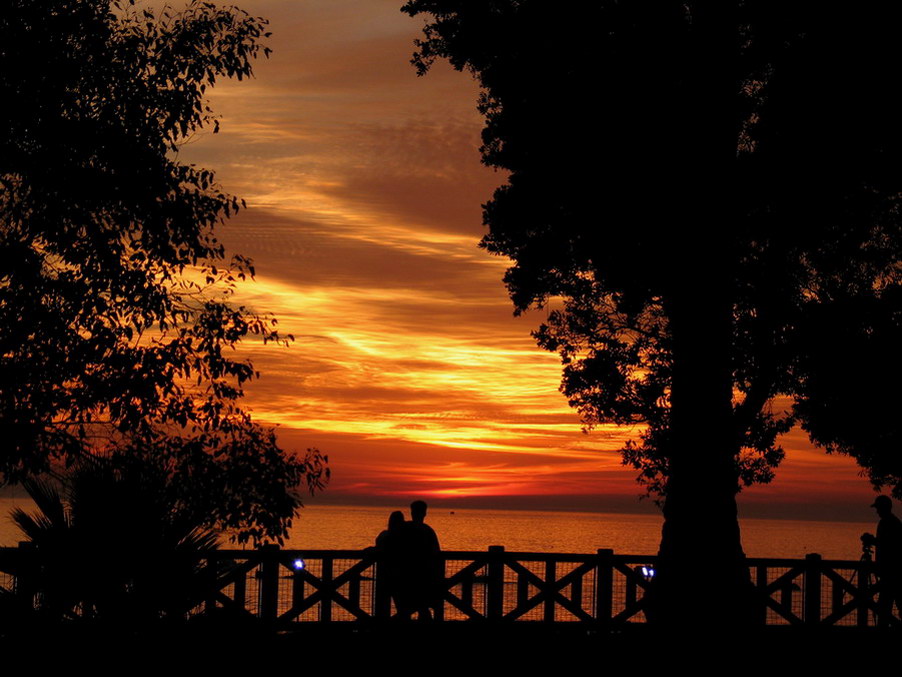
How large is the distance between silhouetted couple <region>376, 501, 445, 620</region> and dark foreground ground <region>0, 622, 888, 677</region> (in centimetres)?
73

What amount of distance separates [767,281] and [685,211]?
3.99 metres

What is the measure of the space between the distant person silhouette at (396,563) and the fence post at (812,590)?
6929 mm

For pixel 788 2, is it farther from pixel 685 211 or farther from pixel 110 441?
pixel 110 441

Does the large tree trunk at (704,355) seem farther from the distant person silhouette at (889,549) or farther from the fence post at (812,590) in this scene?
the distant person silhouette at (889,549)

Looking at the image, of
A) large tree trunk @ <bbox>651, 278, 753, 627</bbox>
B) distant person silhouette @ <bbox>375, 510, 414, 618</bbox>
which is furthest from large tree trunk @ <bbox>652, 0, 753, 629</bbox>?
distant person silhouette @ <bbox>375, 510, 414, 618</bbox>

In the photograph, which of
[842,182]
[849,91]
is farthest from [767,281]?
[849,91]

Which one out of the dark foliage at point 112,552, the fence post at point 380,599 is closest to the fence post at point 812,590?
the fence post at point 380,599

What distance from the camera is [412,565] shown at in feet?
52.4

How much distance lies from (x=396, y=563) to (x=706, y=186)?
8.53 metres

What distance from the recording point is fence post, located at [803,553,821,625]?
62.2ft

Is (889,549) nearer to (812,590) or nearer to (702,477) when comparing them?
(812,590)

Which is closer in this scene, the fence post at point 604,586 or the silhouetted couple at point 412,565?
the silhouetted couple at point 412,565

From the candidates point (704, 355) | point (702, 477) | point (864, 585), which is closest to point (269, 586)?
point (702, 477)

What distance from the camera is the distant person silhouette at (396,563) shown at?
16.0 m
